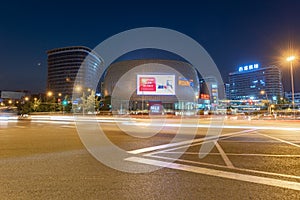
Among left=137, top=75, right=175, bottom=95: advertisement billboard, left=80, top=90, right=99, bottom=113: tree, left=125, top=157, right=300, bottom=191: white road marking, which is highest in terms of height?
left=137, top=75, right=175, bottom=95: advertisement billboard

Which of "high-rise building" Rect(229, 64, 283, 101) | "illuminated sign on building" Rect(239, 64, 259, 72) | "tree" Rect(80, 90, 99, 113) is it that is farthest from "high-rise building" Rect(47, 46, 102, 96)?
"high-rise building" Rect(229, 64, 283, 101)

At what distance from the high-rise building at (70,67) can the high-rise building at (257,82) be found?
80.5 m

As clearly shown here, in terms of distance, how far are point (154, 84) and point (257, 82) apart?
71701 millimetres

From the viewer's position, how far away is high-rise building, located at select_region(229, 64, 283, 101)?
417 ft

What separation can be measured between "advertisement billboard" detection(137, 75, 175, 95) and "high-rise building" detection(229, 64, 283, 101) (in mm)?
53456

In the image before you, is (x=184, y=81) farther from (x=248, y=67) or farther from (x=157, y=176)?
(x=157, y=176)

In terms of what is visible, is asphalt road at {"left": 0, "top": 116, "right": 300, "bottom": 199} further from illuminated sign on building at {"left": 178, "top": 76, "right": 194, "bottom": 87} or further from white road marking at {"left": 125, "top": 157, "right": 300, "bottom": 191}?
illuminated sign on building at {"left": 178, "top": 76, "right": 194, "bottom": 87}

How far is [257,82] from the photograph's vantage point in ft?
440

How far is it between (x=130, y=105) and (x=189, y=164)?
313 feet

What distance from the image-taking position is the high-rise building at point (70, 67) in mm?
99312

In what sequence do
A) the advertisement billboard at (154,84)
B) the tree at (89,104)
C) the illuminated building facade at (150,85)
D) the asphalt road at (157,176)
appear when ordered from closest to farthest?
the asphalt road at (157,176)
the tree at (89,104)
the advertisement billboard at (154,84)
the illuminated building facade at (150,85)

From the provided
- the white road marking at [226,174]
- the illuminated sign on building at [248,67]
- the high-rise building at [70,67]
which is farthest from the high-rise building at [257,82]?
the white road marking at [226,174]

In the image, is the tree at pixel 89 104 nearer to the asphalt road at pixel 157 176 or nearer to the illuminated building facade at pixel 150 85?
the illuminated building facade at pixel 150 85

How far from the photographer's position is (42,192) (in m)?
4.23
